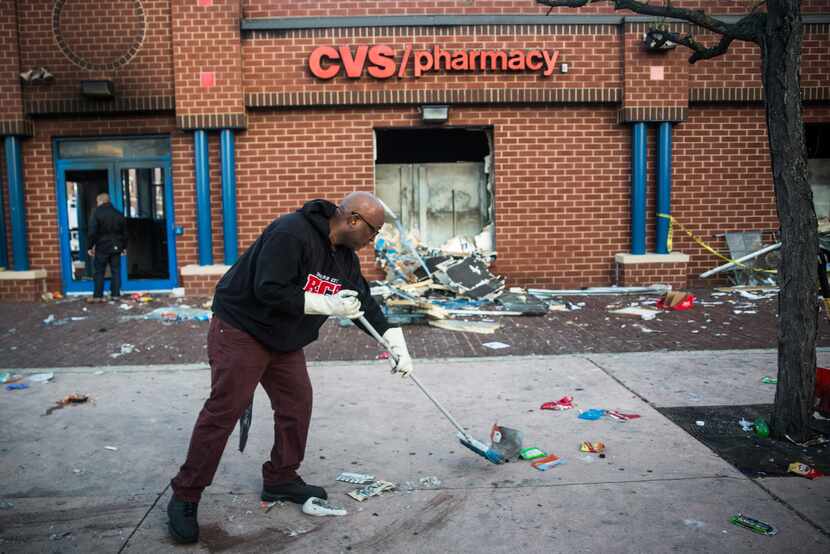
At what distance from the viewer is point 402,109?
11.9 meters

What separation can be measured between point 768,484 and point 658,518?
0.84 meters

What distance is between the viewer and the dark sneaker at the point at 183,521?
3.32m

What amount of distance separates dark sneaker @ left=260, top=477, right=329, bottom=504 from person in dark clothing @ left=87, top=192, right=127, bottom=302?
899 cm

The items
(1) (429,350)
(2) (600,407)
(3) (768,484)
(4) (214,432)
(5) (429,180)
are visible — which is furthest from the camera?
(5) (429,180)

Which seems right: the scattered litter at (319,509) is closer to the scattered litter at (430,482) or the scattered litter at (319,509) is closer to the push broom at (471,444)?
the scattered litter at (430,482)

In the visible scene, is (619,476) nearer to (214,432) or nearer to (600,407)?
(600,407)

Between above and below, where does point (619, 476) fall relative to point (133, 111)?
below

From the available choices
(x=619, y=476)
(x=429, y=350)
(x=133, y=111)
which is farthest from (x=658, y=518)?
(x=133, y=111)

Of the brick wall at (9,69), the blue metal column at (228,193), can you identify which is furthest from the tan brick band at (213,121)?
the brick wall at (9,69)

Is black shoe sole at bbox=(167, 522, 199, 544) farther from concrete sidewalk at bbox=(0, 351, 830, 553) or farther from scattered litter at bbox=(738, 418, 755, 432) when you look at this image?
scattered litter at bbox=(738, 418, 755, 432)

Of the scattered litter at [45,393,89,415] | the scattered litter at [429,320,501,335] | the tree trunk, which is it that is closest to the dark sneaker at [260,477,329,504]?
the scattered litter at [45,393,89,415]

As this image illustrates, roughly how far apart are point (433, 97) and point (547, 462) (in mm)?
8644

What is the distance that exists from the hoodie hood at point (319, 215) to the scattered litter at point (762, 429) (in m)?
3.21

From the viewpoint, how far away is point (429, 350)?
24.4 ft
